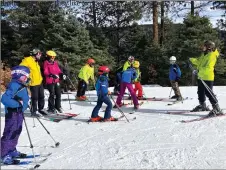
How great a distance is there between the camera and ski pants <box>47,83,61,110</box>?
34.5 feet

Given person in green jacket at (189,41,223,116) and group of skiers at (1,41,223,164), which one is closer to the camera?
group of skiers at (1,41,223,164)

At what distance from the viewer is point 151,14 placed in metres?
28.2

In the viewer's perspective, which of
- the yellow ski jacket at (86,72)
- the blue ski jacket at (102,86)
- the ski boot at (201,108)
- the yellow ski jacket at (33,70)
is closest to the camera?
the blue ski jacket at (102,86)

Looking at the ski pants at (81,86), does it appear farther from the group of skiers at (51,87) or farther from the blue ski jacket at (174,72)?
the blue ski jacket at (174,72)

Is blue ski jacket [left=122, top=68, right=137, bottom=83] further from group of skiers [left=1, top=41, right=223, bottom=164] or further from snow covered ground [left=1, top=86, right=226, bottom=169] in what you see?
snow covered ground [left=1, top=86, right=226, bottom=169]

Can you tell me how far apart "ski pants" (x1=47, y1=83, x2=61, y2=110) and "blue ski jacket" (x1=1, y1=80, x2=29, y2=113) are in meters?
4.12

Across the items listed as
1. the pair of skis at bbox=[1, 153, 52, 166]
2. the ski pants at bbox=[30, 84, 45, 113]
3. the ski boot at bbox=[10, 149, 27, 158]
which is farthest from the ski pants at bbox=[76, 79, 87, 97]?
the ski boot at bbox=[10, 149, 27, 158]

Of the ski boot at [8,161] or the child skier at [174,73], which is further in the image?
the child skier at [174,73]

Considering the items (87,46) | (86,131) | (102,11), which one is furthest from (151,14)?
(86,131)

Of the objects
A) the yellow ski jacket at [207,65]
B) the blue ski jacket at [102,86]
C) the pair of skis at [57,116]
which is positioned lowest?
the pair of skis at [57,116]

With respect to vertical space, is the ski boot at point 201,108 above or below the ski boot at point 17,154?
above

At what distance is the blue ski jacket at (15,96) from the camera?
6223mm

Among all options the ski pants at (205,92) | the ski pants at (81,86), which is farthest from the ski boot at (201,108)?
the ski pants at (81,86)

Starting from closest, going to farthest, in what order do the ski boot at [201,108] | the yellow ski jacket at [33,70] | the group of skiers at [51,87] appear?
the group of skiers at [51,87]
the yellow ski jacket at [33,70]
the ski boot at [201,108]
